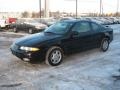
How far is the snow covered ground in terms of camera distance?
6.30m

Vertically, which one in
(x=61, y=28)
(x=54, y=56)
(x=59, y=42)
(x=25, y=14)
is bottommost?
(x=54, y=56)

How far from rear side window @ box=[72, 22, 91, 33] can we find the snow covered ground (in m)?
1.03

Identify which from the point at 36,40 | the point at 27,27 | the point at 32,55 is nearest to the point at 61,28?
the point at 36,40

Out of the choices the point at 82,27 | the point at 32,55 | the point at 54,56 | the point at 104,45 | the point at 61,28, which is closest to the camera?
the point at 32,55

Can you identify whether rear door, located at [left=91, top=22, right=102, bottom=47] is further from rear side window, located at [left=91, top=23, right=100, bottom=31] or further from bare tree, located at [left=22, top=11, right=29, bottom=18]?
bare tree, located at [left=22, top=11, right=29, bottom=18]

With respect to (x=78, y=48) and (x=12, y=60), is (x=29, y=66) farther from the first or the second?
(x=78, y=48)

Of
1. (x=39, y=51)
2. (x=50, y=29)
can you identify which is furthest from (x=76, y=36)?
(x=39, y=51)

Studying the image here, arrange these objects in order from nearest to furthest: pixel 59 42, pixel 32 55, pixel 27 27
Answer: pixel 32 55, pixel 59 42, pixel 27 27

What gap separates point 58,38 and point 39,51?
913 millimetres

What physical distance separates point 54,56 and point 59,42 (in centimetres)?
51

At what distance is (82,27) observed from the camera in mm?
9805

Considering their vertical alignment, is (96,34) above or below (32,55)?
above

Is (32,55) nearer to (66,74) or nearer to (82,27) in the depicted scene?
(66,74)

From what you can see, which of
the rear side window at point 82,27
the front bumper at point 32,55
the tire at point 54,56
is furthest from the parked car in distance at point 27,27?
the front bumper at point 32,55
